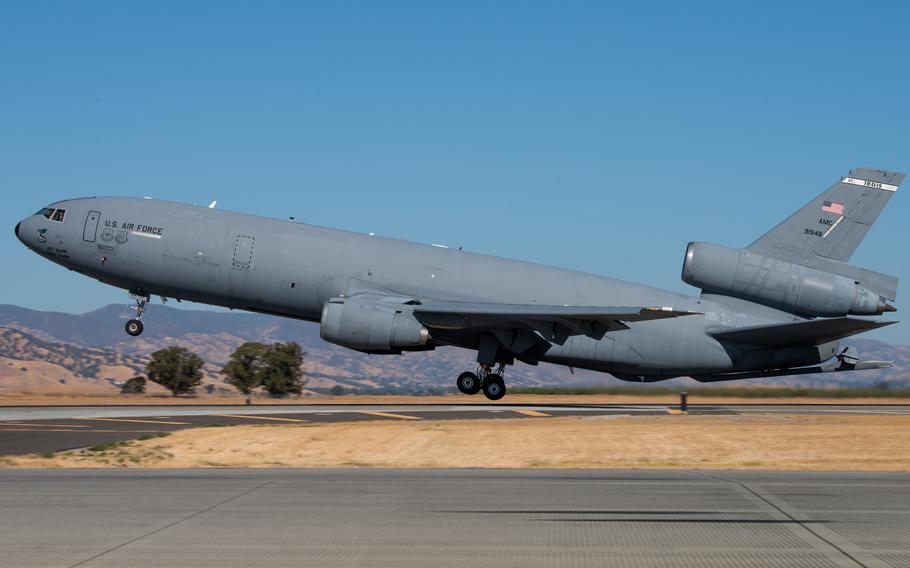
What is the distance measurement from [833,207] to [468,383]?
1334 centimetres

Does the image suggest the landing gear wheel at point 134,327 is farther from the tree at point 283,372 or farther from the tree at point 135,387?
the tree at point 283,372

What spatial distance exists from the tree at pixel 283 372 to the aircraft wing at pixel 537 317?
23.3 metres

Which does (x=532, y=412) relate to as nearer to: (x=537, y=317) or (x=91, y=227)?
(x=537, y=317)

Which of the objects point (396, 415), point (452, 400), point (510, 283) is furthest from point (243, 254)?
point (452, 400)

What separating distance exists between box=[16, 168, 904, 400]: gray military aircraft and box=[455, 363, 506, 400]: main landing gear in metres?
0.04

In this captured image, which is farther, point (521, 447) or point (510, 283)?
point (510, 283)

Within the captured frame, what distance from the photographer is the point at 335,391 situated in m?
56.7

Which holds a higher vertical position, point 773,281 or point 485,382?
point 773,281

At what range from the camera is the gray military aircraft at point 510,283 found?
105 ft

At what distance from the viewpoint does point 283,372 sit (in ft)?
177

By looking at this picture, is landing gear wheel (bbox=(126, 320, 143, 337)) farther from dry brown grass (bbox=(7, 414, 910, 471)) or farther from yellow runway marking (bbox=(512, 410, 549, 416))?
yellow runway marking (bbox=(512, 410, 549, 416))

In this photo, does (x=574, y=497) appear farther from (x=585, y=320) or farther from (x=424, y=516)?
(x=585, y=320)

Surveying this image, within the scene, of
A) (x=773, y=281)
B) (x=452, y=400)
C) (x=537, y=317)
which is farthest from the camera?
(x=452, y=400)

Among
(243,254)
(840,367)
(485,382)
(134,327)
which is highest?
(243,254)
